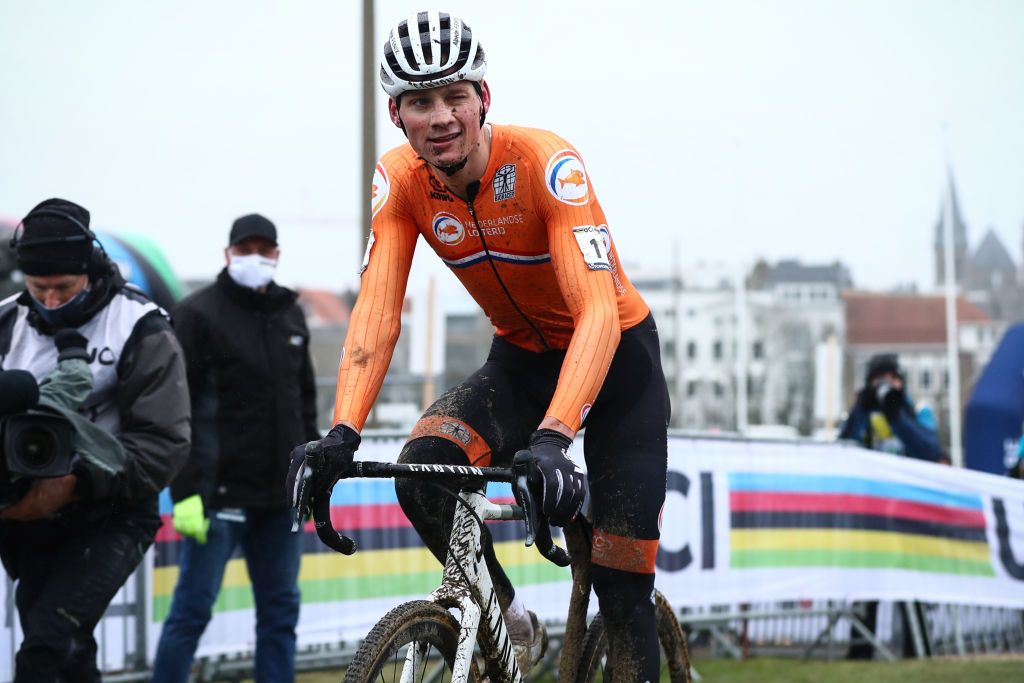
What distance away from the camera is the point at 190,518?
6766 millimetres

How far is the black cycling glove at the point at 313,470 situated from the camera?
12.7ft

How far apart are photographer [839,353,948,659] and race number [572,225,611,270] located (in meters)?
6.92

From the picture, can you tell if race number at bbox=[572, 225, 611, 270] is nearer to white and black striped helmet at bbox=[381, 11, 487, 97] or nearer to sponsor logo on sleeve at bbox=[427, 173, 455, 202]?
sponsor logo on sleeve at bbox=[427, 173, 455, 202]

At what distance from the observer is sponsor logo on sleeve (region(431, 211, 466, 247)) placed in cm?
461

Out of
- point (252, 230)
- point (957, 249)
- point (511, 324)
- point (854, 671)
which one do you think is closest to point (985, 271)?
point (957, 249)

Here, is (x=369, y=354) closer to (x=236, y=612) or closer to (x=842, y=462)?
(x=236, y=612)

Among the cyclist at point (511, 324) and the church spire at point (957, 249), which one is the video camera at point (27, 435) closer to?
the cyclist at point (511, 324)

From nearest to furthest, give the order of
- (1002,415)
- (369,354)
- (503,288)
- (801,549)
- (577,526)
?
(369,354)
(503,288)
(577,526)
(801,549)
(1002,415)

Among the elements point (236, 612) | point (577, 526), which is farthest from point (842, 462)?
point (577, 526)

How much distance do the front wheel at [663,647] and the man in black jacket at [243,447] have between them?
2230 millimetres

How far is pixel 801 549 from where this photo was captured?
33.7ft

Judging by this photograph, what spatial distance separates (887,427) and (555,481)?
8117 mm

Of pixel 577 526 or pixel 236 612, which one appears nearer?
pixel 577 526

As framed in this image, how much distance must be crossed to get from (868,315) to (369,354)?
443 feet
